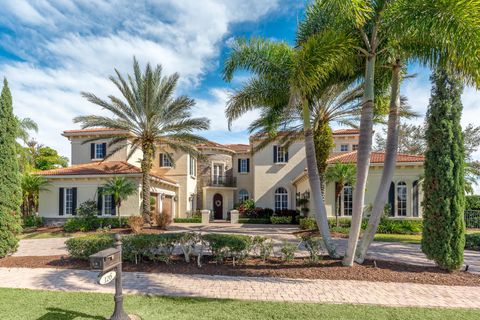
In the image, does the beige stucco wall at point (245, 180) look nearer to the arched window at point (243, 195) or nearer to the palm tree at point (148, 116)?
the arched window at point (243, 195)

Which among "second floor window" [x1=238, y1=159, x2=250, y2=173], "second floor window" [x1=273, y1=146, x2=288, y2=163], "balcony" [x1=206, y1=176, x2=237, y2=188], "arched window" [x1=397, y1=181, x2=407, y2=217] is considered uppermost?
"second floor window" [x1=273, y1=146, x2=288, y2=163]

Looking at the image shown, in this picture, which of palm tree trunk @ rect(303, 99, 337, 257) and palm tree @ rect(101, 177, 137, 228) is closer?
palm tree trunk @ rect(303, 99, 337, 257)

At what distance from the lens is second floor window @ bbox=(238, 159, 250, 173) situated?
32406 mm

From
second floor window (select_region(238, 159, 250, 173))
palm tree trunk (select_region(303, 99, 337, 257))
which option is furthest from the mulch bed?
second floor window (select_region(238, 159, 250, 173))

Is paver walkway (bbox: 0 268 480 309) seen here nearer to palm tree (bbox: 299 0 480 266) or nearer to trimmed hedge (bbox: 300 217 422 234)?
palm tree (bbox: 299 0 480 266)

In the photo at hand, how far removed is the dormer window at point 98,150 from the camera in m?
26.6

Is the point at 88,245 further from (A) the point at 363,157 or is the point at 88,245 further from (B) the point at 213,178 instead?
(B) the point at 213,178

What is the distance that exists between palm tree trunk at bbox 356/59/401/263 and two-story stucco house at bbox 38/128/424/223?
423 inches

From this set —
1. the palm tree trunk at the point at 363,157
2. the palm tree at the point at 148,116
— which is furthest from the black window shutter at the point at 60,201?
the palm tree trunk at the point at 363,157

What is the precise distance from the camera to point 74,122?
1803 cm

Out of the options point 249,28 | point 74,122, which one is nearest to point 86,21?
point 249,28

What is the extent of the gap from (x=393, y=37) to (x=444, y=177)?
4.11 metres

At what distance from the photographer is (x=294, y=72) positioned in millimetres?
7906

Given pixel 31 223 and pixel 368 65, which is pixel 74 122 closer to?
pixel 31 223
